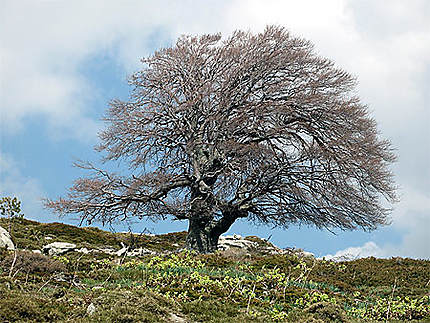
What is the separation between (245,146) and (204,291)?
26.9 ft

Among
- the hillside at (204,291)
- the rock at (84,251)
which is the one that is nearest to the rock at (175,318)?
the hillside at (204,291)

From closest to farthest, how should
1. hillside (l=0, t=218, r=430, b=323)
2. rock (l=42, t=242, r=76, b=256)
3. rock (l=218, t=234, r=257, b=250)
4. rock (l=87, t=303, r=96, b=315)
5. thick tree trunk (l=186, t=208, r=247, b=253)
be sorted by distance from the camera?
rock (l=87, t=303, r=96, b=315)
hillside (l=0, t=218, r=430, b=323)
rock (l=42, t=242, r=76, b=256)
thick tree trunk (l=186, t=208, r=247, b=253)
rock (l=218, t=234, r=257, b=250)

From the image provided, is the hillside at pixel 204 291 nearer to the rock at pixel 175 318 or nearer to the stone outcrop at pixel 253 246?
the rock at pixel 175 318

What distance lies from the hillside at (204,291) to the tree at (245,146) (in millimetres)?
2042

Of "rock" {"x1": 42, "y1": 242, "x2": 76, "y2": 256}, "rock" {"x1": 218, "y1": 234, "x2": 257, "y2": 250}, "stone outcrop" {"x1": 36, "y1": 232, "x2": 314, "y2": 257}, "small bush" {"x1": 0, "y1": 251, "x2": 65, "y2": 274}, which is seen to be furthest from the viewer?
"rock" {"x1": 218, "y1": 234, "x2": 257, "y2": 250}

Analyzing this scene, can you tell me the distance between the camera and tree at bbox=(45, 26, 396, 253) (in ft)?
53.7

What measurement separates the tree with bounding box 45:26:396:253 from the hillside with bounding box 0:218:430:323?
204cm

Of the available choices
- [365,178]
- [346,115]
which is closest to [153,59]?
[346,115]

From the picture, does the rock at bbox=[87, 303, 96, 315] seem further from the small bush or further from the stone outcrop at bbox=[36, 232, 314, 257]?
the stone outcrop at bbox=[36, 232, 314, 257]

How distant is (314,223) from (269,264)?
515cm

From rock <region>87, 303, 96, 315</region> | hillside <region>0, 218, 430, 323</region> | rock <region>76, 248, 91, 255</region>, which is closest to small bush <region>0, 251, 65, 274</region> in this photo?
hillside <region>0, 218, 430, 323</region>

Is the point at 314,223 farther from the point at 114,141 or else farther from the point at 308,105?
the point at 114,141

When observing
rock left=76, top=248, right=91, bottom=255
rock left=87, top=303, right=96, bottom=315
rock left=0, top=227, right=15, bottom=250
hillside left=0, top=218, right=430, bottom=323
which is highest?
rock left=76, top=248, right=91, bottom=255

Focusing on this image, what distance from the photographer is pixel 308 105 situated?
17.3 metres
